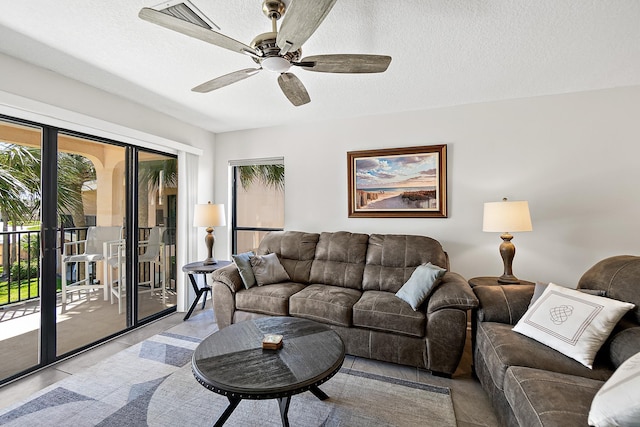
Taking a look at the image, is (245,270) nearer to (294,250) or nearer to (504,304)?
(294,250)

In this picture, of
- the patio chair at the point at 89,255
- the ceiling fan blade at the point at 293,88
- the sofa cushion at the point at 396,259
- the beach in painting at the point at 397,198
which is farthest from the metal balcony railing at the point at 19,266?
the beach in painting at the point at 397,198

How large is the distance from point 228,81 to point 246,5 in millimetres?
487

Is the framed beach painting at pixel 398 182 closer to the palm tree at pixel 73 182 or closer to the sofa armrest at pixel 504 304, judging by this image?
the sofa armrest at pixel 504 304

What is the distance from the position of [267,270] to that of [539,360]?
2.37 meters

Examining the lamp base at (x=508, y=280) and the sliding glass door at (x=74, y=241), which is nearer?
the sliding glass door at (x=74, y=241)

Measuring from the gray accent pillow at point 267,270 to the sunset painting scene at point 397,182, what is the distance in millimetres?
1210

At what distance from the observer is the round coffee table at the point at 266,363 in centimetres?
139

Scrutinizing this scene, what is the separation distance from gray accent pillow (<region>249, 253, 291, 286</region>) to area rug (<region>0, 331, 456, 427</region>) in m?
1.06

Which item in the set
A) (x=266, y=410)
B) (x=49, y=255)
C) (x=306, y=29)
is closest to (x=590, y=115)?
(x=306, y=29)

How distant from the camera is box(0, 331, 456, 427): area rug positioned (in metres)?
1.79

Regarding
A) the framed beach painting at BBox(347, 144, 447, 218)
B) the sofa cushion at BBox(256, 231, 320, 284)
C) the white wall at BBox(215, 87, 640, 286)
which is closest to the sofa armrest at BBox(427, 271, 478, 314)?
the white wall at BBox(215, 87, 640, 286)

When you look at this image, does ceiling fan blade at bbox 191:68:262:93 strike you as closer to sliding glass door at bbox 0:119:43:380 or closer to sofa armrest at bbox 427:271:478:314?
sliding glass door at bbox 0:119:43:380

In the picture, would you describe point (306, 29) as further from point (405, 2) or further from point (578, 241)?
point (578, 241)

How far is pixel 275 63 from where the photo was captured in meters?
1.71
